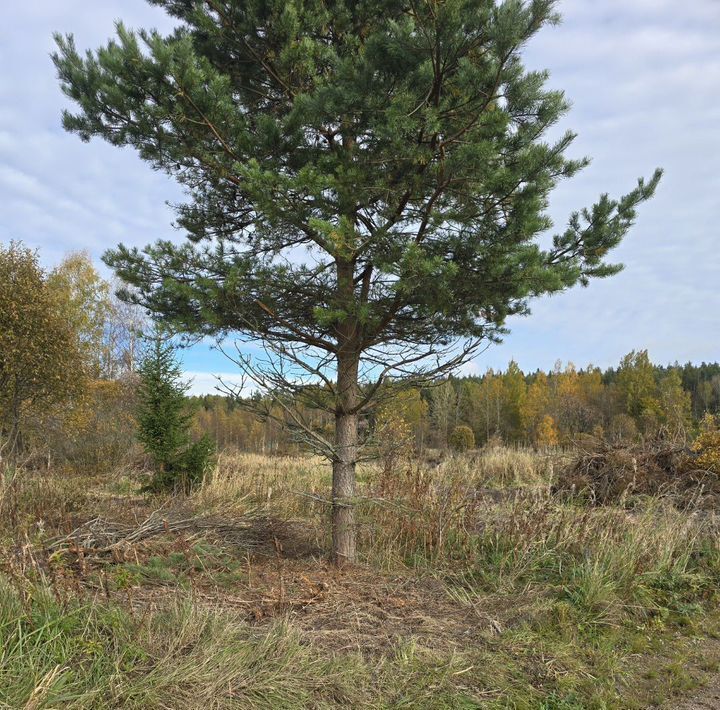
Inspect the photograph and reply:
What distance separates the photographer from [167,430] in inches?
377

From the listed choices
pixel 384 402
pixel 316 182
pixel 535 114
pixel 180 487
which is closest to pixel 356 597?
pixel 384 402

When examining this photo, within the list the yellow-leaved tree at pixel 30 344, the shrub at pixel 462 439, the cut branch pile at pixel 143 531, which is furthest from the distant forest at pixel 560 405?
the cut branch pile at pixel 143 531

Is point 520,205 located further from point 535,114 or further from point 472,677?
point 472,677

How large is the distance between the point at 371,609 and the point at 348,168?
3240 millimetres

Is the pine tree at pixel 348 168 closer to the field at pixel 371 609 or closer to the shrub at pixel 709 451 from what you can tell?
the field at pixel 371 609

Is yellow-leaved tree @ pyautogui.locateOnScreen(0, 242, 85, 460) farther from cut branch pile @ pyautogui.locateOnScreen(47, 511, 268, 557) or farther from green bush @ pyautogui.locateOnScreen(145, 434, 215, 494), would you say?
cut branch pile @ pyautogui.locateOnScreen(47, 511, 268, 557)

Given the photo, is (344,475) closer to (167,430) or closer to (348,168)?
(348,168)

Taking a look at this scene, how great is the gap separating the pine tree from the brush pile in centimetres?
429

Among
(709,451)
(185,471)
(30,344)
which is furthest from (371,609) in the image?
(30,344)

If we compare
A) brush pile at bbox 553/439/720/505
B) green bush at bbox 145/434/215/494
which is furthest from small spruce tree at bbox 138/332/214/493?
brush pile at bbox 553/439/720/505

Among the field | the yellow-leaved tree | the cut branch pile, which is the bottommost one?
the field

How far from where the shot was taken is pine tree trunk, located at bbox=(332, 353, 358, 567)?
4.90 meters

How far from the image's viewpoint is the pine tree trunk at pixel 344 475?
4898 millimetres

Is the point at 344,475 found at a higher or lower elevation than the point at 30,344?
lower
